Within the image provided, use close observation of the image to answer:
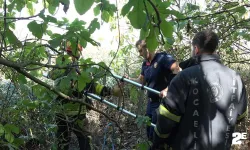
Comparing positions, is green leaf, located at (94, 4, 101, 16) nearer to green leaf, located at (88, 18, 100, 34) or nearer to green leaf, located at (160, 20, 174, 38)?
green leaf, located at (88, 18, 100, 34)

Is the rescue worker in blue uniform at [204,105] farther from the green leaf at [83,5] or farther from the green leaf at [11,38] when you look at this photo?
the green leaf at [83,5]

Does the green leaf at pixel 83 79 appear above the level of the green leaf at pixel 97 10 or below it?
below

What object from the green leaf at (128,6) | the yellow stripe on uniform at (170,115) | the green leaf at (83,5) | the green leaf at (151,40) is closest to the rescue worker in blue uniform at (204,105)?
the yellow stripe on uniform at (170,115)

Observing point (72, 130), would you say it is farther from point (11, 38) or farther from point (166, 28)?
point (166, 28)

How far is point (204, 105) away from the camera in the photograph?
7.46 ft

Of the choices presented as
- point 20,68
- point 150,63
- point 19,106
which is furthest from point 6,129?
point 150,63

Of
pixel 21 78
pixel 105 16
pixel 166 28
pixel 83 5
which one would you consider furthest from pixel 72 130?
pixel 83 5

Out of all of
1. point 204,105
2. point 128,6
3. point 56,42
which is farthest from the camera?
point 204,105

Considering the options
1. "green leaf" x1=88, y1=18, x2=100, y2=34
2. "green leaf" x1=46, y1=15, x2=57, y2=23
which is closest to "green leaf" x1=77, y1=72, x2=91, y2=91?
"green leaf" x1=88, y1=18, x2=100, y2=34

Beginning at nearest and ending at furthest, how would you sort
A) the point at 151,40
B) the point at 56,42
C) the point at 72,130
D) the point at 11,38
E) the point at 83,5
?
the point at 83,5, the point at 151,40, the point at 56,42, the point at 11,38, the point at 72,130

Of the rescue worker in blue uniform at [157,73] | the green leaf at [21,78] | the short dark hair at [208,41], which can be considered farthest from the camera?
the rescue worker in blue uniform at [157,73]

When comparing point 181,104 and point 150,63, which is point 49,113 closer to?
point 181,104

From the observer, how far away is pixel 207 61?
235cm

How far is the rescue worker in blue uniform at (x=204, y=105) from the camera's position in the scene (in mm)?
2279
